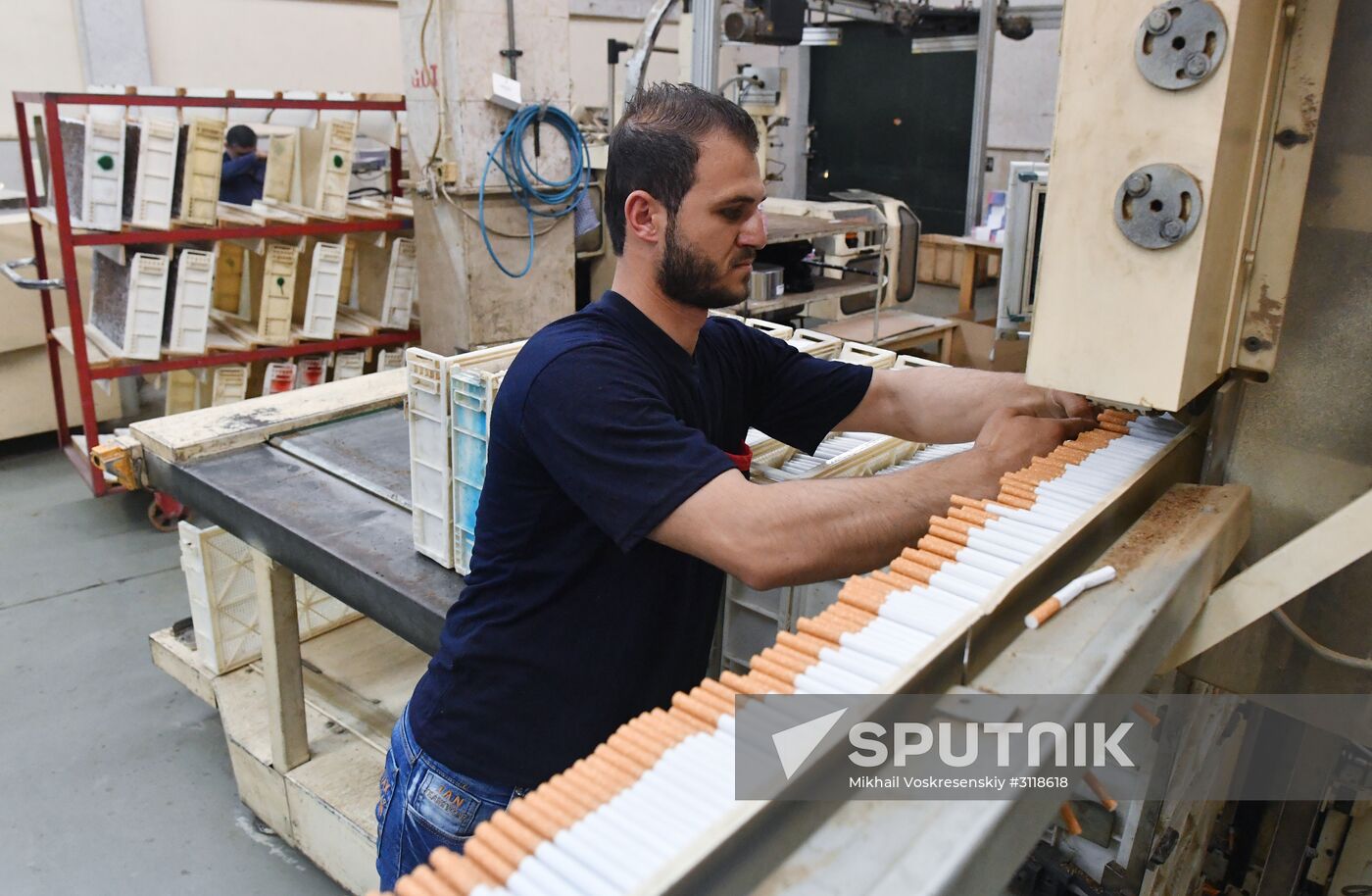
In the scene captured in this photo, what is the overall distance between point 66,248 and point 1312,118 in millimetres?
4402

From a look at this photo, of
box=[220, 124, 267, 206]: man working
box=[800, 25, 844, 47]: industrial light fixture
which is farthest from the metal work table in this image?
box=[800, 25, 844, 47]: industrial light fixture

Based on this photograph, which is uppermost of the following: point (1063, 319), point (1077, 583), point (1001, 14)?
point (1001, 14)

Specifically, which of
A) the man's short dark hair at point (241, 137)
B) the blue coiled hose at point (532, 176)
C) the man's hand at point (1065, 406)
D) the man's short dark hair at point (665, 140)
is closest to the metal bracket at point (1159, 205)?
the man's hand at point (1065, 406)

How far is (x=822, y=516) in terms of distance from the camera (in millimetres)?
1178

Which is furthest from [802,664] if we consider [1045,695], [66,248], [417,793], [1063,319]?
[66,248]

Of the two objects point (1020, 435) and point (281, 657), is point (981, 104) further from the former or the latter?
point (1020, 435)

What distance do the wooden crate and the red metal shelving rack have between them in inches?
142

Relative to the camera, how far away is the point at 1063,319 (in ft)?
3.61

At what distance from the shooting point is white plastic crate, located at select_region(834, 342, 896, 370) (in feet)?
6.99

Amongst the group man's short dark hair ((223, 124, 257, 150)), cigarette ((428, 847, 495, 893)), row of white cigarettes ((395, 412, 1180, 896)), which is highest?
man's short dark hair ((223, 124, 257, 150))

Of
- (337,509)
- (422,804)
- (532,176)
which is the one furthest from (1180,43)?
(532,176)

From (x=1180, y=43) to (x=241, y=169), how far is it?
5.29 metres

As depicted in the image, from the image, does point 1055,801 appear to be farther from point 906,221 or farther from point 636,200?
point 906,221

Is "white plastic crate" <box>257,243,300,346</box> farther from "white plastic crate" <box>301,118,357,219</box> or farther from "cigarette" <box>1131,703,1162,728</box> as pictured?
"cigarette" <box>1131,703,1162,728</box>
